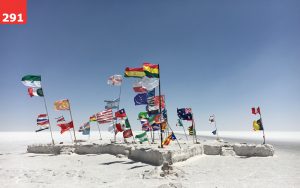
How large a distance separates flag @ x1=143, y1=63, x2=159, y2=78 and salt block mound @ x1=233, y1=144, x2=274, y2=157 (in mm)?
10993

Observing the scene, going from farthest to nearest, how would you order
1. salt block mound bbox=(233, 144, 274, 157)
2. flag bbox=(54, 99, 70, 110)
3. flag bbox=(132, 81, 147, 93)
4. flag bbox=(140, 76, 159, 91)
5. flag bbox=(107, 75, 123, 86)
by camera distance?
flag bbox=(54, 99, 70, 110), flag bbox=(107, 75, 123, 86), flag bbox=(132, 81, 147, 93), salt block mound bbox=(233, 144, 274, 157), flag bbox=(140, 76, 159, 91)

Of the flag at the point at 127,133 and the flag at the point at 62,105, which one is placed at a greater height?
the flag at the point at 62,105

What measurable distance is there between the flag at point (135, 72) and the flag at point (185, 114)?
312 inches

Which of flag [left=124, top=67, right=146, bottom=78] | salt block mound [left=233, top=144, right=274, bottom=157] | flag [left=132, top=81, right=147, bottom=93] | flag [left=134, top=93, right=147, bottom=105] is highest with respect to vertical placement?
flag [left=124, top=67, right=146, bottom=78]

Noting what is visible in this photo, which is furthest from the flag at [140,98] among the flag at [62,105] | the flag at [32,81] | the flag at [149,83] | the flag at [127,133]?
the flag at [32,81]

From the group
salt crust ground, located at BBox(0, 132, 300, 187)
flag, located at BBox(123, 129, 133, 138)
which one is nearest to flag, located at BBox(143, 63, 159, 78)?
salt crust ground, located at BBox(0, 132, 300, 187)

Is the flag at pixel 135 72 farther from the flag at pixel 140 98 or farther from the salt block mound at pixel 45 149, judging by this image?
the salt block mound at pixel 45 149

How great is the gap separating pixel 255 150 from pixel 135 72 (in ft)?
43.7

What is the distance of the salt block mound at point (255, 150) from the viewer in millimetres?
27891

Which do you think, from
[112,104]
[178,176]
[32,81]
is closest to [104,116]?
[112,104]

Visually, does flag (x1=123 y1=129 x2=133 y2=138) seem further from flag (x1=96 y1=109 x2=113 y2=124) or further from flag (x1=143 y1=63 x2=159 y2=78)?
flag (x1=143 y1=63 x2=159 y2=78)

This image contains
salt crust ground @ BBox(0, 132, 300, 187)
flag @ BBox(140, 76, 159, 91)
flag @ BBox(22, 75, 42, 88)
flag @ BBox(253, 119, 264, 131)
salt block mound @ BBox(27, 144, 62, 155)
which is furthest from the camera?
salt block mound @ BBox(27, 144, 62, 155)

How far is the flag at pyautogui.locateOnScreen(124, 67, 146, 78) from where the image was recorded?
2679cm

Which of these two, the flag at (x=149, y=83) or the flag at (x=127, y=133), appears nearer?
the flag at (x=149, y=83)
